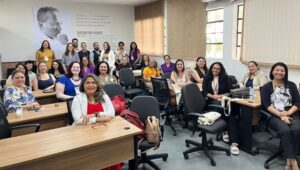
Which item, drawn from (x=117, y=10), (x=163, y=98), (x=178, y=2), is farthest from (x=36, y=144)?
(x=117, y=10)

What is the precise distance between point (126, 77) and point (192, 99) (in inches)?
109

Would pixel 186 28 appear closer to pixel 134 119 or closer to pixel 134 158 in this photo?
pixel 134 119

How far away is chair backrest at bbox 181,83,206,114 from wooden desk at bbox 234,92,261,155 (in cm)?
49

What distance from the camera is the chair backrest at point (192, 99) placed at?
3.13 metres

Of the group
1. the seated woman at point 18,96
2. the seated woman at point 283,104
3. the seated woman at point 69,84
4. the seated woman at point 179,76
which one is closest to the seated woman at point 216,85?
the seated woman at point 283,104

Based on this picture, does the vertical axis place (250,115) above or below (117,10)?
below

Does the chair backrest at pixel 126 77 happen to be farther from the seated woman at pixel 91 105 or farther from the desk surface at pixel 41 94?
the seated woman at pixel 91 105

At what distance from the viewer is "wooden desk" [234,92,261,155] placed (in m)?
3.14

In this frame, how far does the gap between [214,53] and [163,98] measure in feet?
7.60

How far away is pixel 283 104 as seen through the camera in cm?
300

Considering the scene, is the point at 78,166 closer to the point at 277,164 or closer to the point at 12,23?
the point at 277,164

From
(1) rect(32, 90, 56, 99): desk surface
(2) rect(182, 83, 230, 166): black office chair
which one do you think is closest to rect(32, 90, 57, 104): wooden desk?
(1) rect(32, 90, 56, 99): desk surface

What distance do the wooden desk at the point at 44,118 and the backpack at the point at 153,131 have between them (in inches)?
40.4

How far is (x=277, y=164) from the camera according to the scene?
114 inches
